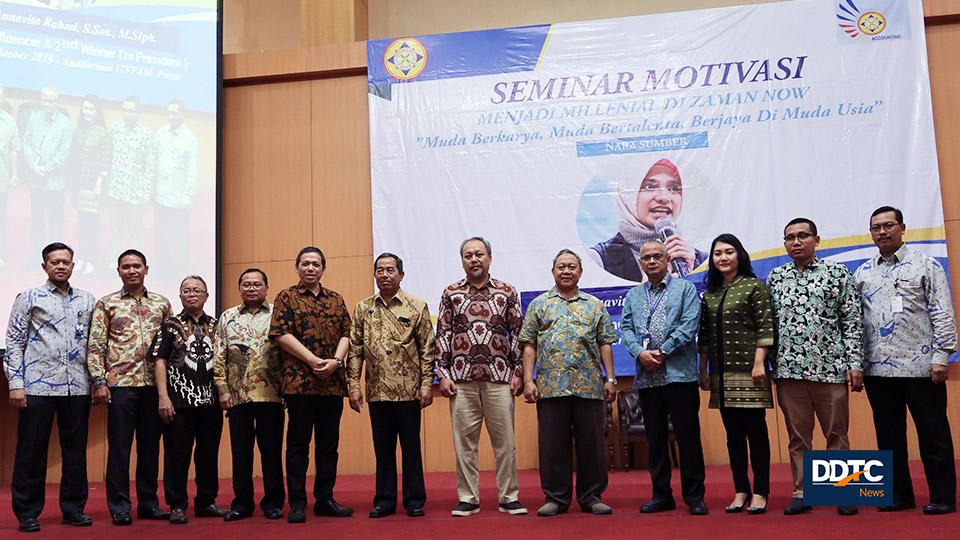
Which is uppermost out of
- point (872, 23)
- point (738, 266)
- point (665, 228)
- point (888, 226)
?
point (872, 23)

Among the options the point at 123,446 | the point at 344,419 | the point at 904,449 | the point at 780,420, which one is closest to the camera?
the point at 904,449

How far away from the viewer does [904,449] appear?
3.57 m

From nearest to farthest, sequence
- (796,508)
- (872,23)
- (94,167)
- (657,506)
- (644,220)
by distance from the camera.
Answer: (796,508), (657,506), (872,23), (644,220), (94,167)

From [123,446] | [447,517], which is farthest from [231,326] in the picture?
[447,517]

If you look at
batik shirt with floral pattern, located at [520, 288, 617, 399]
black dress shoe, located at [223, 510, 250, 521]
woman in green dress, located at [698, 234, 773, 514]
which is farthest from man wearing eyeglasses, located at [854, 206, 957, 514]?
black dress shoe, located at [223, 510, 250, 521]

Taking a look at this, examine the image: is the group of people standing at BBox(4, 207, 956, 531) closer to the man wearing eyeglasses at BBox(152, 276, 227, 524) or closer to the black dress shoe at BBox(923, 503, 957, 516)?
the man wearing eyeglasses at BBox(152, 276, 227, 524)

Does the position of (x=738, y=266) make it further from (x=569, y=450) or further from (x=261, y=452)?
(x=261, y=452)

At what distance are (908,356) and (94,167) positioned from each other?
→ 5.36 metres

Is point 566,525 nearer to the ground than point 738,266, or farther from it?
nearer to the ground

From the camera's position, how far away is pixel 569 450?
3846 mm

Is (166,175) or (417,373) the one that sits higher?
(166,175)

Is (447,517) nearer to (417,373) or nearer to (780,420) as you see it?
(417,373)

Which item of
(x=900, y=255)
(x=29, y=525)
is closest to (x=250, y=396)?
(x=29, y=525)

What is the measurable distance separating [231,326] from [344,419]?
8.29 ft
